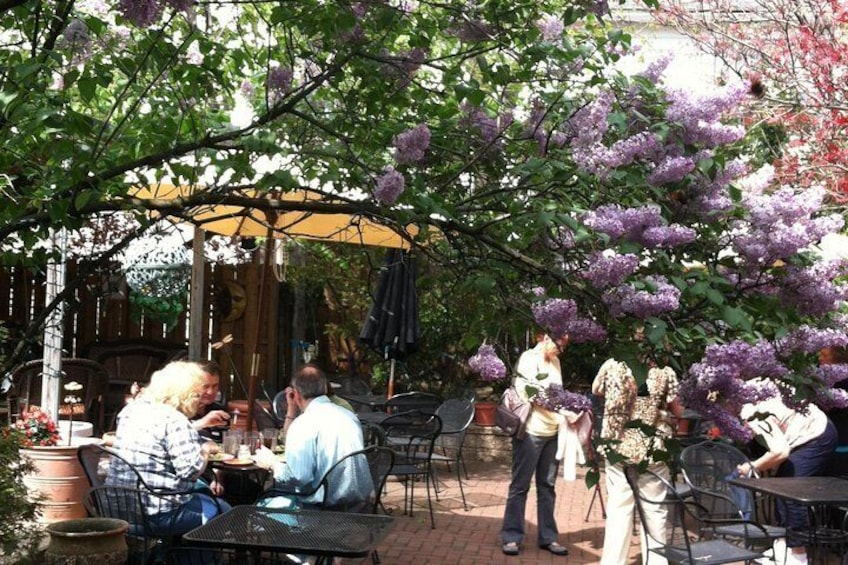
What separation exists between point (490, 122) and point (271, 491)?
2.71 metres

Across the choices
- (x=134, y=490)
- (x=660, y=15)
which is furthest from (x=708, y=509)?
(x=660, y=15)

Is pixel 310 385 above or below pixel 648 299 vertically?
below

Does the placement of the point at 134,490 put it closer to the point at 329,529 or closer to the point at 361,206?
the point at 329,529

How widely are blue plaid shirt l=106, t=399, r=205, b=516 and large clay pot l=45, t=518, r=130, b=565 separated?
1.63 ft

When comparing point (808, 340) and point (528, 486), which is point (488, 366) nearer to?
point (808, 340)

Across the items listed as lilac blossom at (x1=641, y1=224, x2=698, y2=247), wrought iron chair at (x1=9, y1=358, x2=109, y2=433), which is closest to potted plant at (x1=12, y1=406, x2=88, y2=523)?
wrought iron chair at (x1=9, y1=358, x2=109, y2=433)

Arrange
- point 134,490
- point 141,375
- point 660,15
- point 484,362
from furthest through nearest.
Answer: point 141,375
point 660,15
point 134,490
point 484,362

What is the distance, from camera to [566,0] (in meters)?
4.01

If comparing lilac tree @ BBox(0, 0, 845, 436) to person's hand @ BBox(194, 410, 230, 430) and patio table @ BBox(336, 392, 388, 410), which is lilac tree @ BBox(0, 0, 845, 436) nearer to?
person's hand @ BBox(194, 410, 230, 430)

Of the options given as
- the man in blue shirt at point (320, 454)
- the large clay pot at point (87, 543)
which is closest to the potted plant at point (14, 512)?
the large clay pot at point (87, 543)

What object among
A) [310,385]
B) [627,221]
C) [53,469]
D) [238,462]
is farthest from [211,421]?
[627,221]

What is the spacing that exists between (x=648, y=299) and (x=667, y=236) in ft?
0.56

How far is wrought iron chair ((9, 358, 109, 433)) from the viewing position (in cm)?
1034

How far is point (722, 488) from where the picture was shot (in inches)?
296
